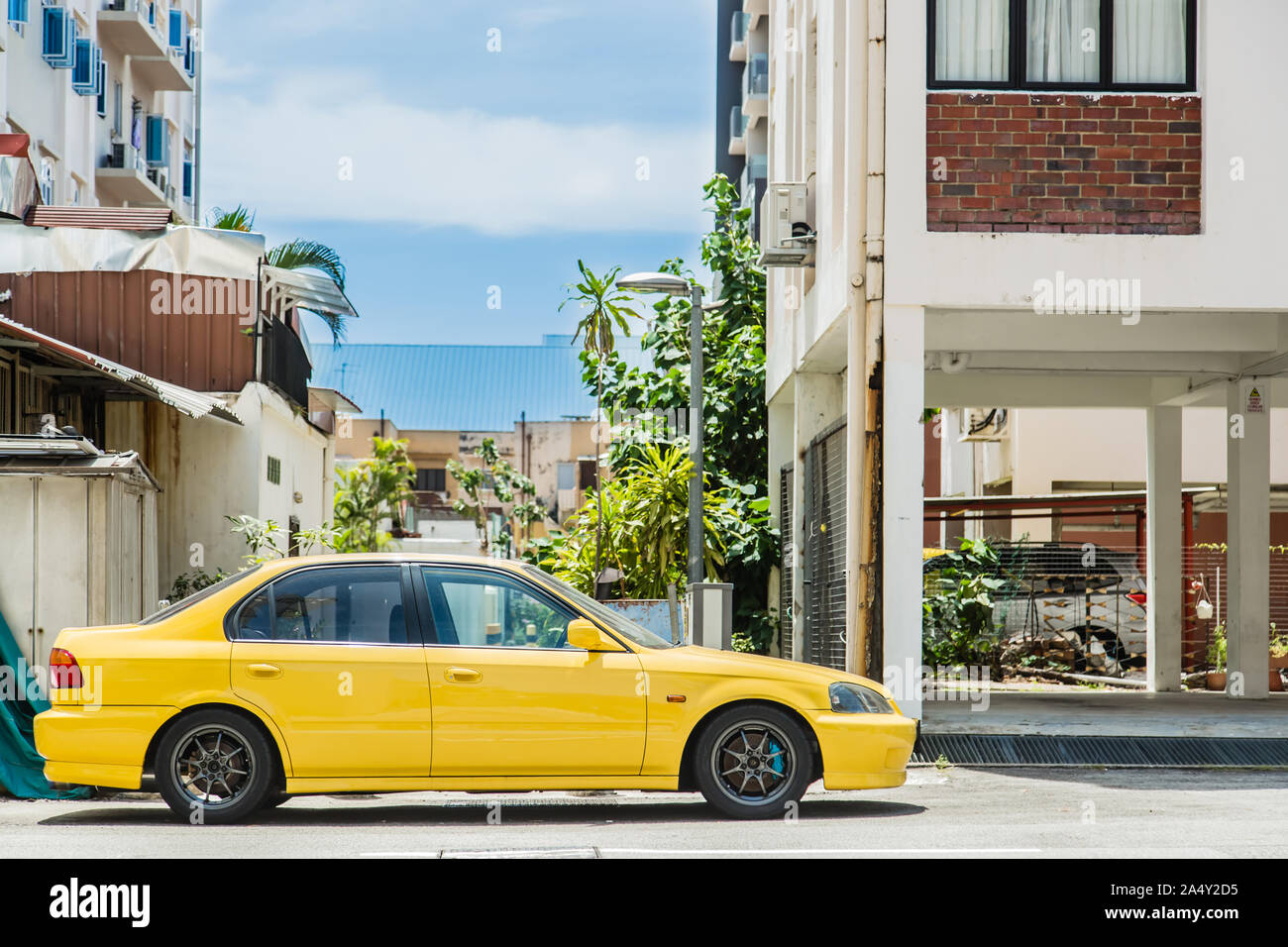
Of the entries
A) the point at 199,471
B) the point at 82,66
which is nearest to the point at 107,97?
the point at 82,66

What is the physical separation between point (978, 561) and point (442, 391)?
196 feet

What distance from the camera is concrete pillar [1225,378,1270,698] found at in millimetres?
17438

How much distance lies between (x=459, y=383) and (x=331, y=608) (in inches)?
2813

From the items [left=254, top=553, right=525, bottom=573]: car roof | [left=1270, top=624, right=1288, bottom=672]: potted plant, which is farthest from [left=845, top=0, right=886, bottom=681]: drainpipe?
[left=1270, top=624, right=1288, bottom=672]: potted plant

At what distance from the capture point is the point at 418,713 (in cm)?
893

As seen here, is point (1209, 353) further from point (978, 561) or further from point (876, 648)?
point (876, 648)

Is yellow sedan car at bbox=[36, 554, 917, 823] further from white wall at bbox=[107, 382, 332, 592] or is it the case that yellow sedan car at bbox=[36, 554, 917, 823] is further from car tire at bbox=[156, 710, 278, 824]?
white wall at bbox=[107, 382, 332, 592]

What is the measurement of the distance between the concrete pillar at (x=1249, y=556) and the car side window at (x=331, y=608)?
11352mm

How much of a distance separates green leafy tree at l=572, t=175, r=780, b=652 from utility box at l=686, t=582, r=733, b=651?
544 cm

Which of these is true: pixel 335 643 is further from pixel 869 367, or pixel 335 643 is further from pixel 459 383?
pixel 459 383

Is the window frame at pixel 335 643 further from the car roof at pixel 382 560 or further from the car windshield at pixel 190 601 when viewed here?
the car windshield at pixel 190 601

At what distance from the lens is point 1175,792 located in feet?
34.2

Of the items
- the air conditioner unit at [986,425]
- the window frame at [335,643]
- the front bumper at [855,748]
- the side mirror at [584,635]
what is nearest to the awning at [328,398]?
the air conditioner unit at [986,425]
